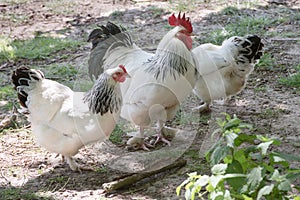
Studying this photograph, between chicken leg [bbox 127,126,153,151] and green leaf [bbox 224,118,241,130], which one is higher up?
green leaf [bbox 224,118,241,130]

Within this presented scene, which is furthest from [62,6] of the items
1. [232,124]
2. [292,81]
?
[232,124]

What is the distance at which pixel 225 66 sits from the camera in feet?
18.7

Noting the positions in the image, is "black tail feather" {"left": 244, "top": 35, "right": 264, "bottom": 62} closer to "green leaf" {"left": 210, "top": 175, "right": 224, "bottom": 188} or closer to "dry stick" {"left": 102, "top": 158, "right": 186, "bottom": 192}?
"dry stick" {"left": 102, "top": 158, "right": 186, "bottom": 192}

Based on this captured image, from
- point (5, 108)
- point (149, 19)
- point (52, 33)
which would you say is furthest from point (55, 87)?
point (149, 19)

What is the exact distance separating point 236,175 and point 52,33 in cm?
702

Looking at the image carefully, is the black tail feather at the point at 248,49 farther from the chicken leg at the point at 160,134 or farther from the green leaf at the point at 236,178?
the green leaf at the point at 236,178

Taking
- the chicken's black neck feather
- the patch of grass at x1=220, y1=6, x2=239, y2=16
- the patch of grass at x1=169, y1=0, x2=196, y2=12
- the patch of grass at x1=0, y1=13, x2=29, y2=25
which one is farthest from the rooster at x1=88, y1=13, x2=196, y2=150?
the patch of grass at x1=0, y1=13, x2=29, y2=25

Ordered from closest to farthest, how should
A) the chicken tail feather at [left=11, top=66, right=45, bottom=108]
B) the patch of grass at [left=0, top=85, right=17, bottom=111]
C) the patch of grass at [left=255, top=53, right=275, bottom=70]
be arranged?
the chicken tail feather at [left=11, top=66, right=45, bottom=108] < the patch of grass at [left=0, top=85, right=17, bottom=111] < the patch of grass at [left=255, top=53, right=275, bottom=70]

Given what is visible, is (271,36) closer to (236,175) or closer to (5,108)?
(5,108)

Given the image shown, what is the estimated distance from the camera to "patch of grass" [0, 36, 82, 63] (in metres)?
7.71

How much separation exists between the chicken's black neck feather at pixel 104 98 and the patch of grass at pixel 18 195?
2.97 ft

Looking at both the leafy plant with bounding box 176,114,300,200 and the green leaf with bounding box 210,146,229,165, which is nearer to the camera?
the leafy plant with bounding box 176,114,300,200

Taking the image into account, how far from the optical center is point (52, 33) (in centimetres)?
880

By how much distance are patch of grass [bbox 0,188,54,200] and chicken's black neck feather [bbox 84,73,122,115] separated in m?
0.90
